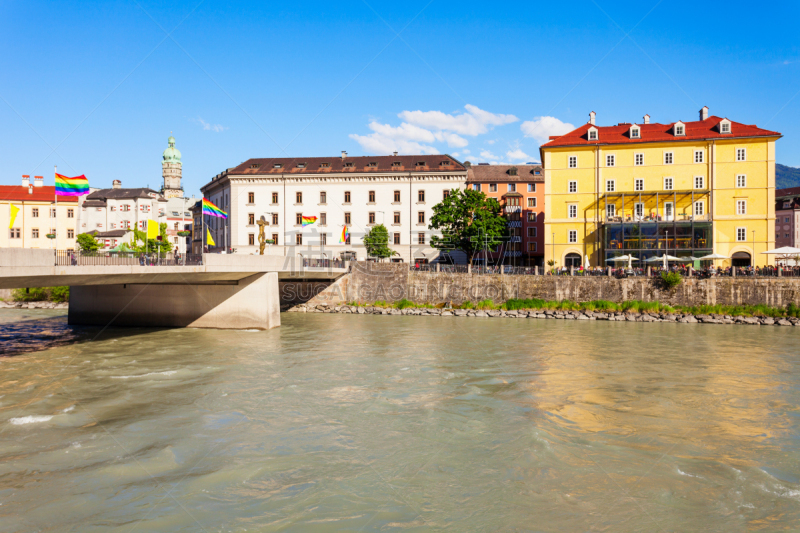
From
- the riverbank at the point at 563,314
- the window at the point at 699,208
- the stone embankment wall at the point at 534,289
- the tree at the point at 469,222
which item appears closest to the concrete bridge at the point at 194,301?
the riverbank at the point at 563,314

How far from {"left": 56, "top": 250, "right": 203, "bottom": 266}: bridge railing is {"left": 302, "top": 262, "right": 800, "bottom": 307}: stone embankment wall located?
2131 centimetres

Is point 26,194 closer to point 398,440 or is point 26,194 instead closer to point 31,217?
point 31,217

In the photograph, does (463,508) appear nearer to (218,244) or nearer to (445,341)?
(445,341)

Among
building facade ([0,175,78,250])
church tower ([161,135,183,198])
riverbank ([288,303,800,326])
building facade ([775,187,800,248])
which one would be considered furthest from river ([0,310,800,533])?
church tower ([161,135,183,198])

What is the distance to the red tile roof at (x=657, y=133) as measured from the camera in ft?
158

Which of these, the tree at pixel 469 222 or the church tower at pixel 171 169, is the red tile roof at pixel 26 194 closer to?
the tree at pixel 469 222

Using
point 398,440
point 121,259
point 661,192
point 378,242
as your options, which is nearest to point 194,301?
point 121,259

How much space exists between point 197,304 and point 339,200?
3436 cm

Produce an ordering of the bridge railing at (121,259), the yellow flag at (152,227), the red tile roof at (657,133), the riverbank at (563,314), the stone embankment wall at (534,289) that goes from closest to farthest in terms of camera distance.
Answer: the bridge railing at (121,259) → the yellow flag at (152,227) → the riverbank at (563,314) → the stone embankment wall at (534,289) → the red tile roof at (657,133)

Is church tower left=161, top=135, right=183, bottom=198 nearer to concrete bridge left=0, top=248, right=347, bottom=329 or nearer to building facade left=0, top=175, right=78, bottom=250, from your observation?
building facade left=0, top=175, right=78, bottom=250

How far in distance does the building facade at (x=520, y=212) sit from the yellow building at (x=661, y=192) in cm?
1121

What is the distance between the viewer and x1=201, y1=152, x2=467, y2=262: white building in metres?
64.7

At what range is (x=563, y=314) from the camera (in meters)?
42.0

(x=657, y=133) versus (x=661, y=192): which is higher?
(x=657, y=133)
